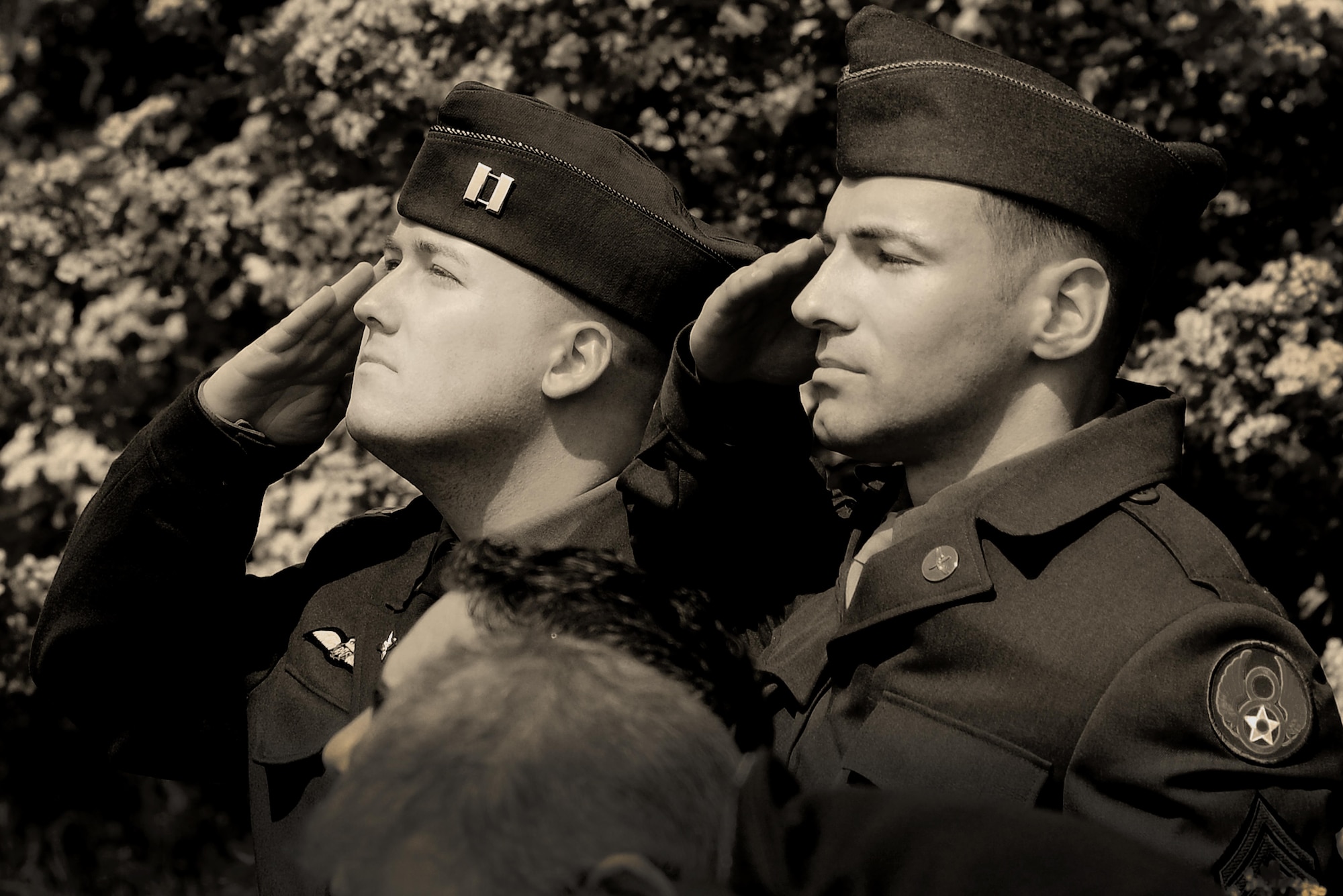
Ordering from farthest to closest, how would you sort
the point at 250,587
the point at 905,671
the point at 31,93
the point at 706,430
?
the point at 31,93
the point at 250,587
the point at 706,430
the point at 905,671

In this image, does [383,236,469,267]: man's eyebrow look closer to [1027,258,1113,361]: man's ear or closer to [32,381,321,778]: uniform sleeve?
[32,381,321,778]: uniform sleeve

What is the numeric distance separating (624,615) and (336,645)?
A: 111 centimetres

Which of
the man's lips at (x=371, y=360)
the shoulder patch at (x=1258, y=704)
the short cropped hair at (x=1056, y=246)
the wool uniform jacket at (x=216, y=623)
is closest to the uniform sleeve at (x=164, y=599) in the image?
the wool uniform jacket at (x=216, y=623)

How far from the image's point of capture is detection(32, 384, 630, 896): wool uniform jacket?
2402 millimetres

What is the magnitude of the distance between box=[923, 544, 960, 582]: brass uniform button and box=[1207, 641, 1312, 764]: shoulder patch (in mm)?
353

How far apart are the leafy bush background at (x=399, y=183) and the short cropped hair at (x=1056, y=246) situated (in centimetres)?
147

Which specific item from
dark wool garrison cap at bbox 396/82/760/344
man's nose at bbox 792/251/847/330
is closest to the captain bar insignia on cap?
dark wool garrison cap at bbox 396/82/760/344

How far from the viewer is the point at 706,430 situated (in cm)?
218

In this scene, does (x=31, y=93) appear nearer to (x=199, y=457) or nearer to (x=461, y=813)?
(x=199, y=457)

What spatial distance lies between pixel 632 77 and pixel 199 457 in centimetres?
163

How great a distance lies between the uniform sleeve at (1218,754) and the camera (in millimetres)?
1622

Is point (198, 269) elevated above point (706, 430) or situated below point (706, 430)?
below

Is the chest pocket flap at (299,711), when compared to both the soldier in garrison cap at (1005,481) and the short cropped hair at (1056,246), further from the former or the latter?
the short cropped hair at (1056,246)

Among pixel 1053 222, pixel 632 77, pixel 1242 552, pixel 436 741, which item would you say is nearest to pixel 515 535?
pixel 1053 222
